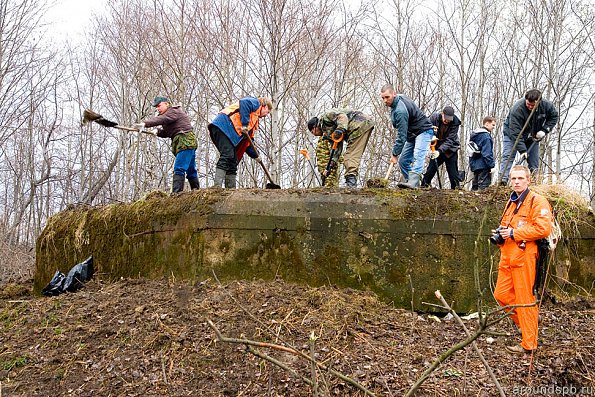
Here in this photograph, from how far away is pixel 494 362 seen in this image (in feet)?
14.8

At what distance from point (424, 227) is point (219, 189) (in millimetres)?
2438

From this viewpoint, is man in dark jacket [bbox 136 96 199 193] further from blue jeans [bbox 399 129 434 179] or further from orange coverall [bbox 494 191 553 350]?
orange coverall [bbox 494 191 553 350]

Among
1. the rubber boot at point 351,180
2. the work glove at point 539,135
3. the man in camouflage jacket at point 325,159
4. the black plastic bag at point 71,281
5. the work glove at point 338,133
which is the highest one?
the work glove at point 338,133

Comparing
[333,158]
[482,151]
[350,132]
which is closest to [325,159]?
[333,158]

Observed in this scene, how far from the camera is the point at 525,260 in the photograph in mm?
4449

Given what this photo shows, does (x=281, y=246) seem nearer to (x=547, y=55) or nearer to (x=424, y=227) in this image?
(x=424, y=227)

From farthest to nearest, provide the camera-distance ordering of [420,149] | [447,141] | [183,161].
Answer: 1. [447,141]
2. [183,161]
3. [420,149]

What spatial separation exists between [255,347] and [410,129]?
3900 millimetres

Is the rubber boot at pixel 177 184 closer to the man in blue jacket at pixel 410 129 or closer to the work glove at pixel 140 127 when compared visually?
the work glove at pixel 140 127

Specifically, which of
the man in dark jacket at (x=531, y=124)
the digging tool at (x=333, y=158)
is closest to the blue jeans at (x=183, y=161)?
the digging tool at (x=333, y=158)

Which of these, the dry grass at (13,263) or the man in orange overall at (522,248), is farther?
the dry grass at (13,263)

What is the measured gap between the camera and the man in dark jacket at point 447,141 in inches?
303

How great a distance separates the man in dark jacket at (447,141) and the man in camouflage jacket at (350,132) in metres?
1.18

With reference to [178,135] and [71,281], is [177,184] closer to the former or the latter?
[178,135]
